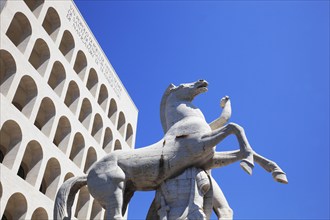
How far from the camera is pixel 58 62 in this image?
89.5ft

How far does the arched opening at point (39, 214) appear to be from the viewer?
877 inches

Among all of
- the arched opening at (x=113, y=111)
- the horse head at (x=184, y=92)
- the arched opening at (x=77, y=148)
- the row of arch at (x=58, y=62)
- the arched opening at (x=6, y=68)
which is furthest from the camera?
the arched opening at (x=113, y=111)

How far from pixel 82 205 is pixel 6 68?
1216 cm

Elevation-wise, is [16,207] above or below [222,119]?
above

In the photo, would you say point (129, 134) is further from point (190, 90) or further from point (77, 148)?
point (190, 90)

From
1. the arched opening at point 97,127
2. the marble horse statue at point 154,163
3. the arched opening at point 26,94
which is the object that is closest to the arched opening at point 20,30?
the arched opening at point 26,94

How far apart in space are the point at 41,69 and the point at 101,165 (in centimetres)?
2069

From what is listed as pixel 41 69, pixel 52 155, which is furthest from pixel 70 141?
pixel 41 69

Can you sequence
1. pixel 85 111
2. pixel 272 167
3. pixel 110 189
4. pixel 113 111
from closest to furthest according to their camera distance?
pixel 272 167 → pixel 110 189 → pixel 85 111 → pixel 113 111

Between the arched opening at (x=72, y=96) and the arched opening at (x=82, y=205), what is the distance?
642cm

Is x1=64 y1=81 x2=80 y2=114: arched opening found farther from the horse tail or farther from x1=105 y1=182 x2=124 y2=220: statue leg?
x1=105 y1=182 x2=124 y2=220: statue leg

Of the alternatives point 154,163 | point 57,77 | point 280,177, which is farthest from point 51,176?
point 280,177

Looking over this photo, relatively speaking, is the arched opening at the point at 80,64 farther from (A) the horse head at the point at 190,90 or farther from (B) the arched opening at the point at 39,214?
(A) the horse head at the point at 190,90

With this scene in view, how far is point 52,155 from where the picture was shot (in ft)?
79.9
